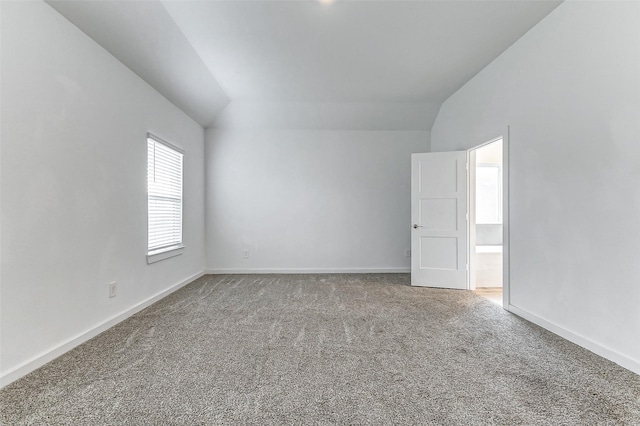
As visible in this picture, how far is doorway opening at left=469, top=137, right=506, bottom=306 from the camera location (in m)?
4.26

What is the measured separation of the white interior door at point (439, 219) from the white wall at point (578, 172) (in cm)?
100

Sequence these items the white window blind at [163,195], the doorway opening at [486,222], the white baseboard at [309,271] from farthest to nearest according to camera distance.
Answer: the white baseboard at [309,271]
the doorway opening at [486,222]
the white window blind at [163,195]

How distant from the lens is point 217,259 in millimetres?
5277

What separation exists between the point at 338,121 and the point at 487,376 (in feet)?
13.8

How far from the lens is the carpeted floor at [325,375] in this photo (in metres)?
1.59

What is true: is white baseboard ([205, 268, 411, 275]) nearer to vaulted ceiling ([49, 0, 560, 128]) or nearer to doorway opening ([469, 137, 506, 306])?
doorway opening ([469, 137, 506, 306])

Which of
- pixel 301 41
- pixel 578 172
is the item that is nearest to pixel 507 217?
pixel 578 172

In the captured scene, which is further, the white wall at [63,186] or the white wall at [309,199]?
the white wall at [309,199]

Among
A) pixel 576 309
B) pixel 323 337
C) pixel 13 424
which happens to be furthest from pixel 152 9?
pixel 576 309

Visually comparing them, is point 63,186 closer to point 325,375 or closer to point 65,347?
point 65,347

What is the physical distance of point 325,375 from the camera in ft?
6.47

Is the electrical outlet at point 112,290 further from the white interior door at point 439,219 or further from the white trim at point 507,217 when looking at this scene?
the white trim at point 507,217

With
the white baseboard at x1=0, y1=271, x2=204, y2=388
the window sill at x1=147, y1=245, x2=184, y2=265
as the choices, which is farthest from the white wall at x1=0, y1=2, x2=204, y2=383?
the window sill at x1=147, y1=245, x2=184, y2=265

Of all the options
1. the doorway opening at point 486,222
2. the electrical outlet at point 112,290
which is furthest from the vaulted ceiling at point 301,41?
the electrical outlet at point 112,290
